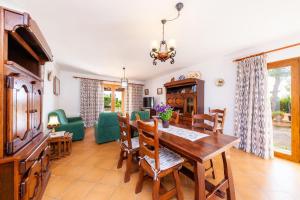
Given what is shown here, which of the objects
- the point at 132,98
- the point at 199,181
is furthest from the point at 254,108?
the point at 132,98

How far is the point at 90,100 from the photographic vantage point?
5.04 m

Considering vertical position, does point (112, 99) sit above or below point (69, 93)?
below

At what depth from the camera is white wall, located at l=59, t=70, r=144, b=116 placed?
15.1ft

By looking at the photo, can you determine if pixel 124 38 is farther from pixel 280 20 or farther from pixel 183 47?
pixel 280 20

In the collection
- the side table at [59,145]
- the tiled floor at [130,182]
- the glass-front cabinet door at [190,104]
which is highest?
A: the glass-front cabinet door at [190,104]

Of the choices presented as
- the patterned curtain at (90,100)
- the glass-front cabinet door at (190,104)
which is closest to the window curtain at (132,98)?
the patterned curtain at (90,100)

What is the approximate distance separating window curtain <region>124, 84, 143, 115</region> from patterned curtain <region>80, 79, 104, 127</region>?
1.29 metres

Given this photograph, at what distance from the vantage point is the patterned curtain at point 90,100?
15.9 ft

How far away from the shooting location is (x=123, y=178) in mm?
1798

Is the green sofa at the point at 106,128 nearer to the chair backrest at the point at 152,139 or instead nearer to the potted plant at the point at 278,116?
the chair backrest at the point at 152,139

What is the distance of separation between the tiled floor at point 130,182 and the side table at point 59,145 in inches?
5.7

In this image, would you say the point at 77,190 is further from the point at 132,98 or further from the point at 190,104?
the point at 132,98

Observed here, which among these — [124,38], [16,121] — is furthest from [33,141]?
[124,38]

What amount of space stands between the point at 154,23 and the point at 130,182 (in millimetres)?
2399
